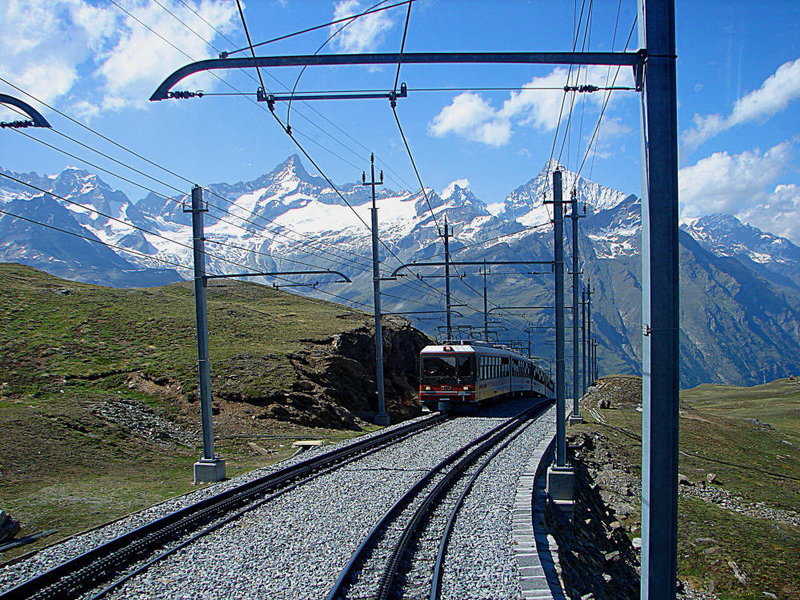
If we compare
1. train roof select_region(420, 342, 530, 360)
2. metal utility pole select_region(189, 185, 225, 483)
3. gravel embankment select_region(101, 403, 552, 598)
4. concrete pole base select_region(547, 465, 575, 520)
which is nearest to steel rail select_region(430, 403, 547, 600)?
gravel embankment select_region(101, 403, 552, 598)

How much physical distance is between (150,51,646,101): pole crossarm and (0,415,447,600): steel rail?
21.0 feet

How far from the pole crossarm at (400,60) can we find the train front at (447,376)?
1042 inches

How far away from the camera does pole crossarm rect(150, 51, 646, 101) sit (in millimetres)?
6512

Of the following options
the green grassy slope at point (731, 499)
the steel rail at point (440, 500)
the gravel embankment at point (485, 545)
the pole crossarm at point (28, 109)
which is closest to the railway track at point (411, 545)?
the steel rail at point (440, 500)

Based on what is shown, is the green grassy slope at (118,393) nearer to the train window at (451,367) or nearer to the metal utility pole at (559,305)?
the train window at (451,367)

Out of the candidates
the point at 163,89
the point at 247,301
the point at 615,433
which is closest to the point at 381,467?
the point at 163,89

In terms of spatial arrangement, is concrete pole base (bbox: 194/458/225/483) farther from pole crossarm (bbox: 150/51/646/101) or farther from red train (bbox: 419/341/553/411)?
red train (bbox: 419/341/553/411)

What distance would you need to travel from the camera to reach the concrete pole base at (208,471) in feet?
53.6

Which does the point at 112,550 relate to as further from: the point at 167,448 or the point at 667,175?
the point at 167,448

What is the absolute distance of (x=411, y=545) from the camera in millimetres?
10820

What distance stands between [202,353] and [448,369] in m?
18.5

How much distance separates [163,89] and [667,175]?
5.85 metres

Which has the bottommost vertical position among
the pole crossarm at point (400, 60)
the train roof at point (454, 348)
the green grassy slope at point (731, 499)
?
the green grassy slope at point (731, 499)

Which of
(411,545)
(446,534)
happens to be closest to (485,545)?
(446,534)
